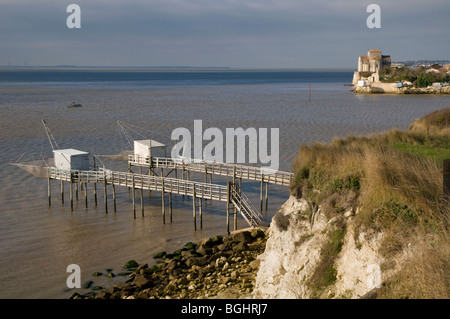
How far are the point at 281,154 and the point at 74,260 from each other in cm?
2060

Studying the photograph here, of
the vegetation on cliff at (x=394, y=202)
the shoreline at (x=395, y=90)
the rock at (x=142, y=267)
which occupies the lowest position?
the rock at (x=142, y=267)

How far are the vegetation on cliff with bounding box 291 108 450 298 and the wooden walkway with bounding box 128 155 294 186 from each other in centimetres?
854

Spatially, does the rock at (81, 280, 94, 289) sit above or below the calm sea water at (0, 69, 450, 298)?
below

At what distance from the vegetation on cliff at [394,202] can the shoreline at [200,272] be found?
11.7ft

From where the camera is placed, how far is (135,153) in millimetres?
32469

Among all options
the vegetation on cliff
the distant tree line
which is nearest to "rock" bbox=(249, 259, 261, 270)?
the vegetation on cliff

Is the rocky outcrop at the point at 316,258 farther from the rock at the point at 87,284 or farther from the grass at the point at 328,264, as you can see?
the rock at the point at 87,284

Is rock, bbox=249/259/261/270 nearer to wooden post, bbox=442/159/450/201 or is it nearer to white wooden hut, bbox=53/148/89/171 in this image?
wooden post, bbox=442/159/450/201

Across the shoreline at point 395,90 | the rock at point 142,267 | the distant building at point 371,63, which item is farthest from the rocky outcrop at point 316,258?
the distant building at point 371,63

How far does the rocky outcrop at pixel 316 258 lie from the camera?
39.4ft

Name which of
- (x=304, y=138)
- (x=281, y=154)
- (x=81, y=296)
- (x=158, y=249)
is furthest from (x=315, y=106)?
(x=81, y=296)

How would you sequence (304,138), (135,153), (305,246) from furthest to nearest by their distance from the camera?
1. (304,138)
2. (135,153)
3. (305,246)

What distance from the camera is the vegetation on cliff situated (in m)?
10.1

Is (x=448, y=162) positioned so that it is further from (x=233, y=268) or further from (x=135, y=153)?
(x=135, y=153)
